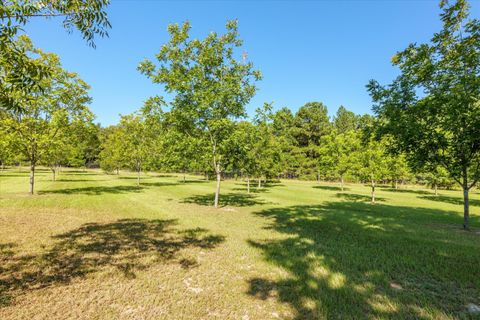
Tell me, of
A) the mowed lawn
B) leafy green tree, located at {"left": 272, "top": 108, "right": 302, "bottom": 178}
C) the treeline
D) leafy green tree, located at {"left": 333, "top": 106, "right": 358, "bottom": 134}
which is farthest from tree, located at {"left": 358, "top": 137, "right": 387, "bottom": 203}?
leafy green tree, located at {"left": 333, "top": 106, "right": 358, "bottom": 134}

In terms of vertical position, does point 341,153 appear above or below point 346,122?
below

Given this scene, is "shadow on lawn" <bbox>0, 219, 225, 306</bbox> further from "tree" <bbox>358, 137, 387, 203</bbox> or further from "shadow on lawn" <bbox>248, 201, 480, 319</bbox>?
"tree" <bbox>358, 137, 387, 203</bbox>

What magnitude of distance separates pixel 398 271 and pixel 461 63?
979 cm

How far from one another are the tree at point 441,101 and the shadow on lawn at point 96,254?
33.6 ft

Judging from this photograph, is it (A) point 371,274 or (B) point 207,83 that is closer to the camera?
(A) point 371,274

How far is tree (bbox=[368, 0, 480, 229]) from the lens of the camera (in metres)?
9.47

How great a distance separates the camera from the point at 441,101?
1002 cm

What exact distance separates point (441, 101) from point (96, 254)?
14221 mm

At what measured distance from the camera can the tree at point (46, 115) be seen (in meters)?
18.1

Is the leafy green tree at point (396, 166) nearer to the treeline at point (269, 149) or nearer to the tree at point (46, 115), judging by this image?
the treeline at point (269, 149)

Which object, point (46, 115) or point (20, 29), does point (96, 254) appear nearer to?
point (20, 29)

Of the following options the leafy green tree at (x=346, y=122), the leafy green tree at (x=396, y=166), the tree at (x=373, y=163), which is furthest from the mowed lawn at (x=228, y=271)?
the leafy green tree at (x=346, y=122)

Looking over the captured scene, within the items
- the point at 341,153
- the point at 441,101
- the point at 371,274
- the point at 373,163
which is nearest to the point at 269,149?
the point at 341,153

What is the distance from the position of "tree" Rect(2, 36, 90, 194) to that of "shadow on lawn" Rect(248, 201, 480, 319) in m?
19.2
